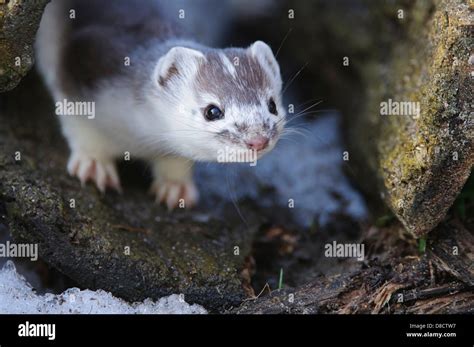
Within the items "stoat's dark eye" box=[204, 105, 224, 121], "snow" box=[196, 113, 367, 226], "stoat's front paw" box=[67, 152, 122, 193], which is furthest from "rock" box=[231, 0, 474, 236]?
"stoat's front paw" box=[67, 152, 122, 193]

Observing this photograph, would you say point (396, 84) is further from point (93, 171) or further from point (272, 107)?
point (93, 171)

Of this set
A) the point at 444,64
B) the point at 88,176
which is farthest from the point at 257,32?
the point at 444,64

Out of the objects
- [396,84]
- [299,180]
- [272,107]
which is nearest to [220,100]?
[272,107]

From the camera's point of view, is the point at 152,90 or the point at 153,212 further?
the point at 153,212

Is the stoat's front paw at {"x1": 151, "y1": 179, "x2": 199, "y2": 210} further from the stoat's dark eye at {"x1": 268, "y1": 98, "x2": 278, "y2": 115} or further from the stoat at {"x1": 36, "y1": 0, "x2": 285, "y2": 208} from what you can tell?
the stoat's dark eye at {"x1": 268, "y1": 98, "x2": 278, "y2": 115}

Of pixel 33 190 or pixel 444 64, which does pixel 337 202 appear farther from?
pixel 33 190

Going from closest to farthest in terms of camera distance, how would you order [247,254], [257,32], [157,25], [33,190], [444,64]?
[444,64], [33,190], [247,254], [157,25], [257,32]
